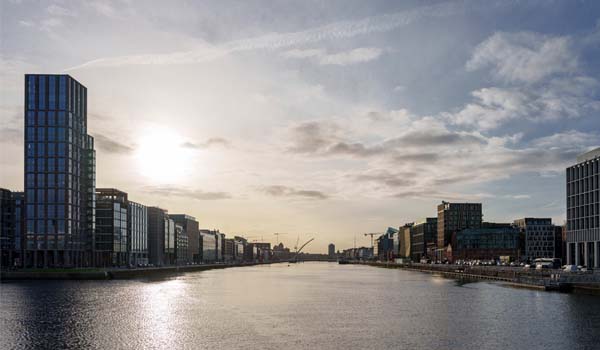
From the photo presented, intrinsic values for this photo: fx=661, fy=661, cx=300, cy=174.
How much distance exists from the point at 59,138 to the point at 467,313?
152m

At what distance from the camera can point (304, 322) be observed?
70.2 m

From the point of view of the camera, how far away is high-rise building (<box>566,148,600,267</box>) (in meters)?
159

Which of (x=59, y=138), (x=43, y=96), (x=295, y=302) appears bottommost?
(x=295, y=302)

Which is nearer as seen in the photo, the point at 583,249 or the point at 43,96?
the point at 583,249

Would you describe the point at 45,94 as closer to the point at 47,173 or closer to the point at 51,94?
the point at 51,94

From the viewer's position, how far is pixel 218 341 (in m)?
57.5

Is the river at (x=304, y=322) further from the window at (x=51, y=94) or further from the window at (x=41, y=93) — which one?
the window at (x=41, y=93)

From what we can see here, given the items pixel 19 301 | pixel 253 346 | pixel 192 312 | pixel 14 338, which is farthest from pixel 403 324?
pixel 19 301

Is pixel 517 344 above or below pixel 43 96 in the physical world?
below

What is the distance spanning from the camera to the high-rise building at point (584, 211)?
159125mm

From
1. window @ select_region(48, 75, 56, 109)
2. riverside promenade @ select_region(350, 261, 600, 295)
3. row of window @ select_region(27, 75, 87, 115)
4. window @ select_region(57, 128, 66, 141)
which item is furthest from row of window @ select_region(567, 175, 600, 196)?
window @ select_region(48, 75, 56, 109)

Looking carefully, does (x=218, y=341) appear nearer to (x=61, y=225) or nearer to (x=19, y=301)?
(x=19, y=301)

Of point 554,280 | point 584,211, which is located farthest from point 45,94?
point 584,211

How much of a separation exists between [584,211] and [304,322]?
393 feet
